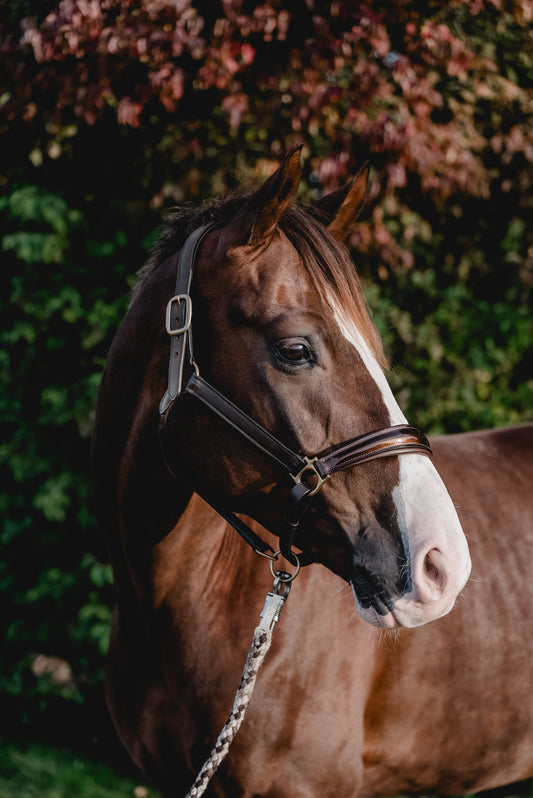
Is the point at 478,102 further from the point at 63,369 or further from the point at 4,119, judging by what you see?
the point at 63,369

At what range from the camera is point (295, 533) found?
1.54 m

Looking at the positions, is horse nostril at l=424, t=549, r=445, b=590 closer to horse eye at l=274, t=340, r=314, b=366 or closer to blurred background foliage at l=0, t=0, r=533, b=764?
horse eye at l=274, t=340, r=314, b=366

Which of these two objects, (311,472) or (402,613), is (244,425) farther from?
(402,613)

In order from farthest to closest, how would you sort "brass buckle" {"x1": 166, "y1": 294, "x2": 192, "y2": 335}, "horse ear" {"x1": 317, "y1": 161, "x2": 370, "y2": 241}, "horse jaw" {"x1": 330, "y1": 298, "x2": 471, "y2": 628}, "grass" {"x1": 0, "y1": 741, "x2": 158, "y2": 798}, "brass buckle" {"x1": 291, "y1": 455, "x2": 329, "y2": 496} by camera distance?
1. "grass" {"x1": 0, "y1": 741, "x2": 158, "y2": 798}
2. "horse ear" {"x1": 317, "y1": 161, "x2": 370, "y2": 241}
3. "brass buckle" {"x1": 166, "y1": 294, "x2": 192, "y2": 335}
4. "brass buckle" {"x1": 291, "y1": 455, "x2": 329, "y2": 496}
5. "horse jaw" {"x1": 330, "y1": 298, "x2": 471, "y2": 628}

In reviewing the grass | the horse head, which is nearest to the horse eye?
the horse head

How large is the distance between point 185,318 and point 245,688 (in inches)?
36.1

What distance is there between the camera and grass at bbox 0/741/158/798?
3350 millimetres

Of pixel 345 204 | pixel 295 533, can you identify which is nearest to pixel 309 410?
pixel 295 533

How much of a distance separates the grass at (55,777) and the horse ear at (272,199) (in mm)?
3229

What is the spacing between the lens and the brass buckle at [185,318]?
62.1 inches

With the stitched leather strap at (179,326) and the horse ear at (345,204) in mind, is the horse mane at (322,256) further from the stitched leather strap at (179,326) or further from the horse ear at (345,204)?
the stitched leather strap at (179,326)

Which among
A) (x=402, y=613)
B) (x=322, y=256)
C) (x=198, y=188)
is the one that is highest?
(x=322, y=256)

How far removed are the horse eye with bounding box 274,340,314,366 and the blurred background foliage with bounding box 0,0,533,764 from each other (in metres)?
1.85

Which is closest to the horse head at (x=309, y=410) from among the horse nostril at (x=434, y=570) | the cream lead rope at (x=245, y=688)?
the horse nostril at (x=434, y=570)
